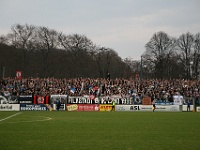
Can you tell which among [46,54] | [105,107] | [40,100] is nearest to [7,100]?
[40,100]

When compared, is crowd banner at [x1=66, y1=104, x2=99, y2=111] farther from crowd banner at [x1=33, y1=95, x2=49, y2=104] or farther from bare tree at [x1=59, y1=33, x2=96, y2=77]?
bare tree at [x1=59, y1=33, x2=96, y2=77]

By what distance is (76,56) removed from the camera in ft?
275

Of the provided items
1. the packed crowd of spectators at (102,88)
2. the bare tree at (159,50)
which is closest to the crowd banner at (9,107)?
the packed crowd of spectators at (102,88)

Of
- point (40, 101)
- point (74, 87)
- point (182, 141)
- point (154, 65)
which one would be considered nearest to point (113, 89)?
point (74, 87)

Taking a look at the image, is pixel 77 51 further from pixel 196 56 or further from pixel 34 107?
pixel 34 107

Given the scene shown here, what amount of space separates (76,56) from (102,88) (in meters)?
34.5

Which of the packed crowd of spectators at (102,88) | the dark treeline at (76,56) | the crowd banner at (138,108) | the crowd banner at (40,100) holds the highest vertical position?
the dark treeline at (76,56)

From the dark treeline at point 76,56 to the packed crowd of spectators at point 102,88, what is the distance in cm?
3009

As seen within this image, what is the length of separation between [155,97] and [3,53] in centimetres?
4504

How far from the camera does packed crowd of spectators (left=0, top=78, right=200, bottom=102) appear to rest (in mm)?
48656

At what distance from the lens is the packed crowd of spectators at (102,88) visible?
4866 centimetres

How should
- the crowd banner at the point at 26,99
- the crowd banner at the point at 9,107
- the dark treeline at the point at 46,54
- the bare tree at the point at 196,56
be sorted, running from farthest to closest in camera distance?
the bare tree at the point at 196,56 → the dark treeline at the point at 46,54 → the crowd banner at the point at 26,99 → the crowd banner at the point at 9,107

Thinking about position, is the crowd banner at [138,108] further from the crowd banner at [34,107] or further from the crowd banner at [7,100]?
the crowd banner at [7,100]

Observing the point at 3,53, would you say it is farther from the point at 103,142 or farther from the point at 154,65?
the point at 103,142
